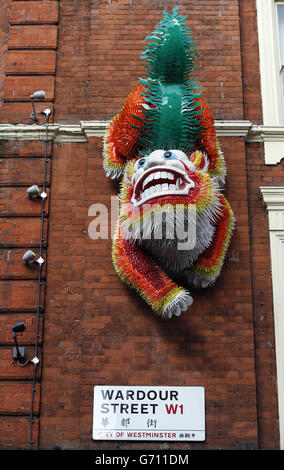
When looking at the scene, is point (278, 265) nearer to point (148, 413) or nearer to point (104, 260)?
point (104, 260)

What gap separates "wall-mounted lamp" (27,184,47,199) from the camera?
373 inches

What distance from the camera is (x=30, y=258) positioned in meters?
9.16

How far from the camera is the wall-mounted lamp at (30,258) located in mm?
9134

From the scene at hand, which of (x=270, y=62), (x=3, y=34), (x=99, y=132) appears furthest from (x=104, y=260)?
(x=3, y=34)

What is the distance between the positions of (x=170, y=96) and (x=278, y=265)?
8.18ft

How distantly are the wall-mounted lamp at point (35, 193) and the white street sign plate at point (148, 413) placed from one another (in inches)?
102

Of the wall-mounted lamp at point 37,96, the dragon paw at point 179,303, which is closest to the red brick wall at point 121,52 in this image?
the wall-mounted lamp at point 37,96

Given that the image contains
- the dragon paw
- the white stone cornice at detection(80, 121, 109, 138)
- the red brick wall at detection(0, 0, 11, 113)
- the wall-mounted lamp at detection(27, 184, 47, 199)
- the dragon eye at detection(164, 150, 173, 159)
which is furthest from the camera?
the red brick wall at detection(0, 0, 11, 113)

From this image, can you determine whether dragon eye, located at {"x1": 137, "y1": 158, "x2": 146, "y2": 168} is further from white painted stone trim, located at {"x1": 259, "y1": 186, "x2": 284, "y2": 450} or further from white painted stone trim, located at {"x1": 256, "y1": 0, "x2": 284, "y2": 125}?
white painted stone trim, located at {"x1": 256, "y1": 0, "x2": 284, "y2": 125}

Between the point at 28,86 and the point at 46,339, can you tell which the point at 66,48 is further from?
the point at 46,339

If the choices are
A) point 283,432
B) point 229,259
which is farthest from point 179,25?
point 283,432

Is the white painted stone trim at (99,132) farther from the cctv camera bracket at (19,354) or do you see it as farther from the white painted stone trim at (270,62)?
the cctv camera bracket at (19,354)

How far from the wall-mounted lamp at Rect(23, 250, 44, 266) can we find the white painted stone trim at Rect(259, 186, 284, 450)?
2.91 meters

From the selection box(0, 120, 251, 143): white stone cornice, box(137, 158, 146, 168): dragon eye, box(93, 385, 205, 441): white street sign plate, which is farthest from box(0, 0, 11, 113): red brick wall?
box(93, 385, 205, 441): white street sign plate
